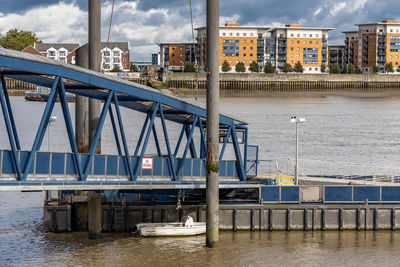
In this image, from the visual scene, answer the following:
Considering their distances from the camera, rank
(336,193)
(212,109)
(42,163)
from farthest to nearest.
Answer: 1. (336,193)
2. (212,109)
3. (42,163)

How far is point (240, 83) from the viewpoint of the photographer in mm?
189500

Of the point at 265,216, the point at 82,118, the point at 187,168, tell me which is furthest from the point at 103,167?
the point at 265,216

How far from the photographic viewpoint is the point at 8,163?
92.9ft

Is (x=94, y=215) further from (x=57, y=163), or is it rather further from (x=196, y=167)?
(x=57, y=163)

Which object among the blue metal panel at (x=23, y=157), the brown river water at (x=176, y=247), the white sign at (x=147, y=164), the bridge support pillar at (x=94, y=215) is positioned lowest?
the brown river water at (x=176, y=247)

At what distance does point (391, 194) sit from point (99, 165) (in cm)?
1673

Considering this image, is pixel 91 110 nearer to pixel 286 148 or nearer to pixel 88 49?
pixel 88 49

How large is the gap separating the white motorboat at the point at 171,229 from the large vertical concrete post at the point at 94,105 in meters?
2.25

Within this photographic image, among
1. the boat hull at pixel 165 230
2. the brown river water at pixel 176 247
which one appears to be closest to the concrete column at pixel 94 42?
the boat hull at pixel 165 230

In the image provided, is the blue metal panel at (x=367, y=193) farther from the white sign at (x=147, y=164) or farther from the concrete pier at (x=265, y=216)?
the white sign at (x=147, y=164)

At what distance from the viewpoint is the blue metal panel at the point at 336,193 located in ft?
127

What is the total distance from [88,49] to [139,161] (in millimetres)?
7270

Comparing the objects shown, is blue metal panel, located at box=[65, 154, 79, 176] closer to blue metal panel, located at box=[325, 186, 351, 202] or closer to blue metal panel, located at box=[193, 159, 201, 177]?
blue metal panel, located at box=[193, 159, 201, 177]

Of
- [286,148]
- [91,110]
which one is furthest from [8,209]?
[286,148]
